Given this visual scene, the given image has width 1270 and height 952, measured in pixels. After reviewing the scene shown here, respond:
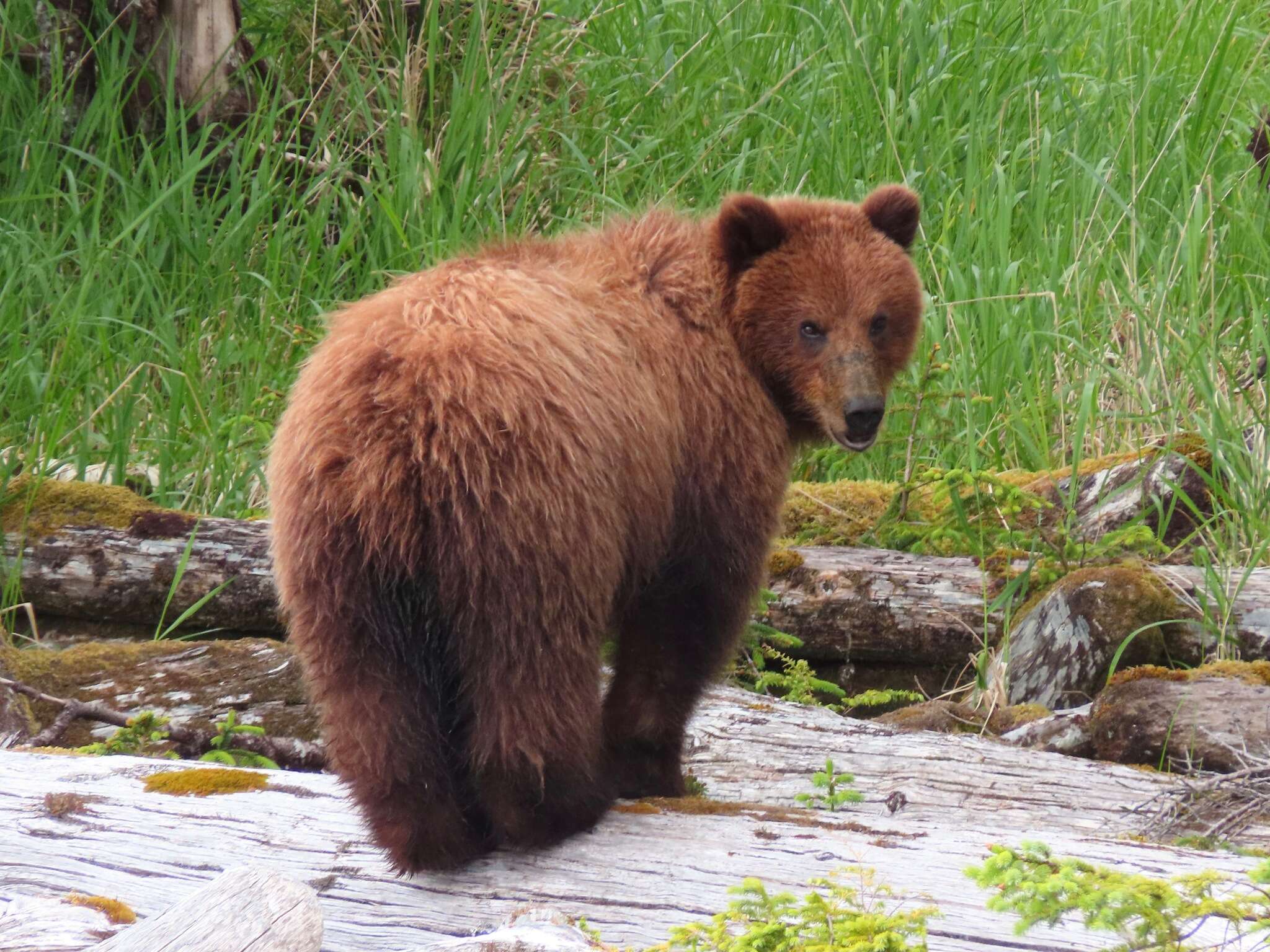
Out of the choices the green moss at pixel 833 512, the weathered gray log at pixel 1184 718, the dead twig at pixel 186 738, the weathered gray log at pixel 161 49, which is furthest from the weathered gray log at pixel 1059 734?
the weathered gray log at pixel 161 49

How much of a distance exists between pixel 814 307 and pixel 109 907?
2359 millimetres

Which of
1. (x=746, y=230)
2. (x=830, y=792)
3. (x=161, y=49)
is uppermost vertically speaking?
(x=161, y=49)

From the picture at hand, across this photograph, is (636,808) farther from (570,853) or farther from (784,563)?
(784,563)

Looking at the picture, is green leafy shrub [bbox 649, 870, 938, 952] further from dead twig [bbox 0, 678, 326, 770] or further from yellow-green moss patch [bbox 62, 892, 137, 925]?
dead twig [bbox 0, 678, 326, 770]

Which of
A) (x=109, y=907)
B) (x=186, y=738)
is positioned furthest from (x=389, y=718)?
(x=186, y=738)

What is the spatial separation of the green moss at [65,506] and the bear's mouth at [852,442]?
99.8 inches

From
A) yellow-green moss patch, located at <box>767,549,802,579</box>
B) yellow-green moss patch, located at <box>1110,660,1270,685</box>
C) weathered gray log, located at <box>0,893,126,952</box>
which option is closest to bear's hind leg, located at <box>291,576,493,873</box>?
weathered gray log, located at <box>0,893,126,952</box>

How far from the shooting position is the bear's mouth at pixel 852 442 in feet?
12.9

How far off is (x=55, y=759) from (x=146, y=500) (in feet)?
6.37

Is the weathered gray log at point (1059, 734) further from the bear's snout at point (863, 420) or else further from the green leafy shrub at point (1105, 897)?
the green leafy shrub at point (1105, 897)

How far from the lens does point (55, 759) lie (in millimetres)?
3520

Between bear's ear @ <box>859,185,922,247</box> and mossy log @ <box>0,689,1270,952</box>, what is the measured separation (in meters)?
1.70

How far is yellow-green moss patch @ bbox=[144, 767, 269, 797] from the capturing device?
332 centimetres

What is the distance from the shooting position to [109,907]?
2.69 metres
